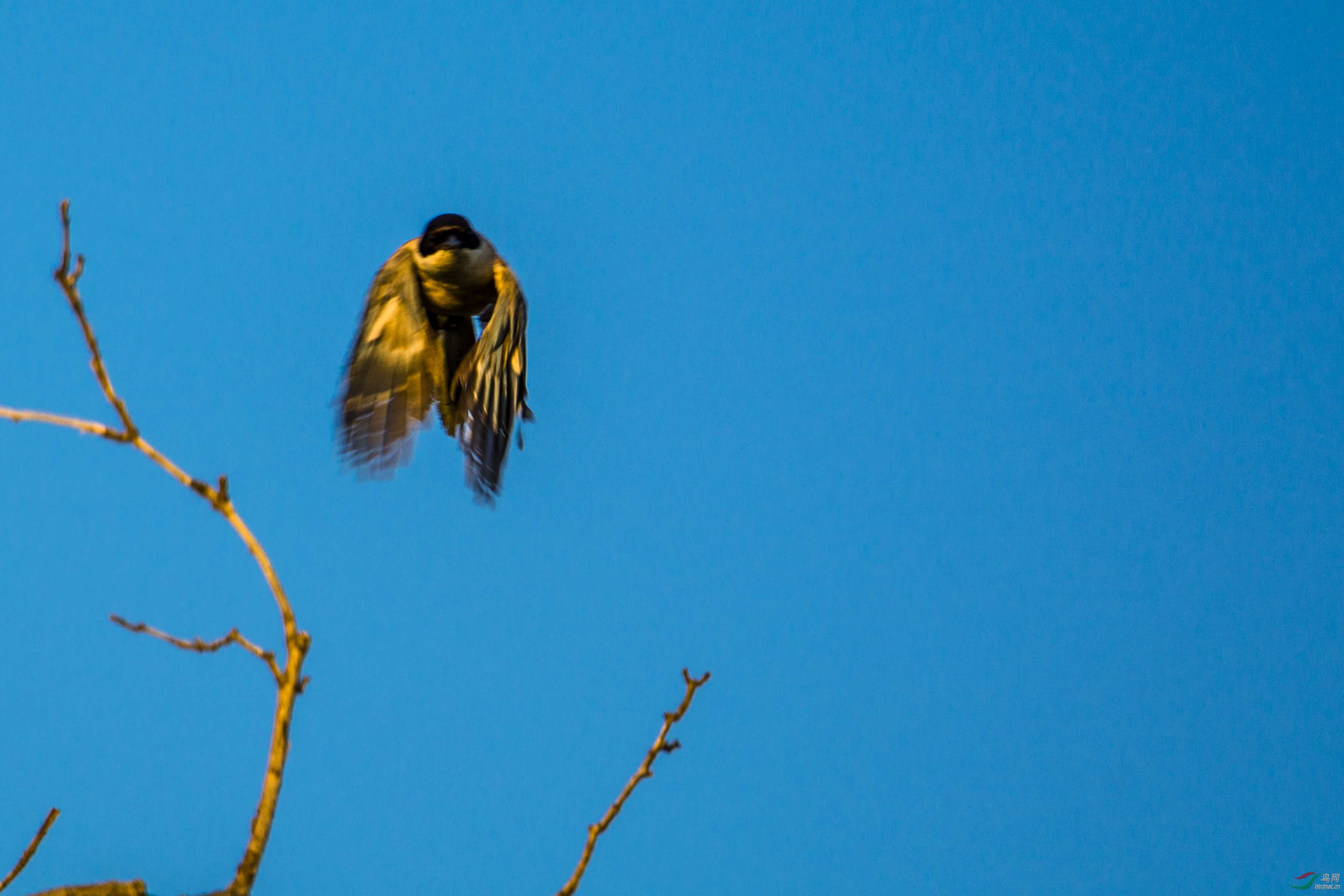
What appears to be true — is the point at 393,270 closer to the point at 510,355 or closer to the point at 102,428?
the point at 510,355

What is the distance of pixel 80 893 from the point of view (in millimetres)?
1831

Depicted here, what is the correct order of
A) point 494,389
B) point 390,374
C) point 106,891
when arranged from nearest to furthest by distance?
point 106,891, point 494,389, point 390,374

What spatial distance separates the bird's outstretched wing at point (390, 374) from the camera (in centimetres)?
608

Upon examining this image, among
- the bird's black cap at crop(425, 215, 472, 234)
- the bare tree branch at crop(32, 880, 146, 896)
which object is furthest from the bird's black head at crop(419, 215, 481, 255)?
the bare tree branch at crop(32, 880, 146, 896)

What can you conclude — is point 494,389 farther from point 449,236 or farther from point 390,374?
point 449,236

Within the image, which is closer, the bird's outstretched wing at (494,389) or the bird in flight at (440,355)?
the bird's outstretched wing at (494,389)

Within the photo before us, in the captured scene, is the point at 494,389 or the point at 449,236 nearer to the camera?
the point at 494,389

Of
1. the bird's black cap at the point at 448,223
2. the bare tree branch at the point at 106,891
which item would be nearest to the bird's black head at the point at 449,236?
the bird's black cap at the point at 448,223

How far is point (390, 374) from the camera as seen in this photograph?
646cm

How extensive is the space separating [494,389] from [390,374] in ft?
2.31

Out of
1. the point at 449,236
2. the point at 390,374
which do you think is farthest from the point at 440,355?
the point at 449,236

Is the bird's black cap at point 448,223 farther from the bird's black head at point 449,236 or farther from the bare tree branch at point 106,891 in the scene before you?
the bare tree branch at point 106,891

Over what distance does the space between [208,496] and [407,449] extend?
4307 millimetres

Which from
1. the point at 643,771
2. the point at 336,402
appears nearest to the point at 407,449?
the point at 336,402
